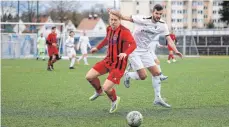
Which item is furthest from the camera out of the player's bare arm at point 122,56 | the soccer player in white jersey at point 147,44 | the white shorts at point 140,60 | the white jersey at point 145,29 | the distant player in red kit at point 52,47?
the distant player in red kit at point 52,47

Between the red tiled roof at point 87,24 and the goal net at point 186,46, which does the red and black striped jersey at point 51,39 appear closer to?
the goal net at point 186,46

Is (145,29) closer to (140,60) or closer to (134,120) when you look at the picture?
(140,60)

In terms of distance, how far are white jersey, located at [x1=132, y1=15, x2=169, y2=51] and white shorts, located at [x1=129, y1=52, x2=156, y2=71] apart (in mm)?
167

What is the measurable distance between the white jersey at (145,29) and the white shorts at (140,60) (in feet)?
0.55

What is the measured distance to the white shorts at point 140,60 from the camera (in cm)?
1022

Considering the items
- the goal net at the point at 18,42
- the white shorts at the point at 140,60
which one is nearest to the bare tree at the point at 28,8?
the goal net at the point at 18,42

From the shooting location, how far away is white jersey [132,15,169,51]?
9.79m

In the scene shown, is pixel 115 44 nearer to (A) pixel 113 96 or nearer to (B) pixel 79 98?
(A) pixel 113 96

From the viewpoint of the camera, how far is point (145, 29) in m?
10.1

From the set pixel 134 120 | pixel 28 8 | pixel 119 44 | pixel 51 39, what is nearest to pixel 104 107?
pixel 119 44

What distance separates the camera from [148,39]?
10406 millimetres

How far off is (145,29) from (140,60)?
0.71 metres

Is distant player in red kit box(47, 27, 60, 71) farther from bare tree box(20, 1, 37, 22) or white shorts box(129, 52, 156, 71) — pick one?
bare tree box(20, 1, 37, 22)

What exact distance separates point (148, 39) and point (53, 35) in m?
12.4
